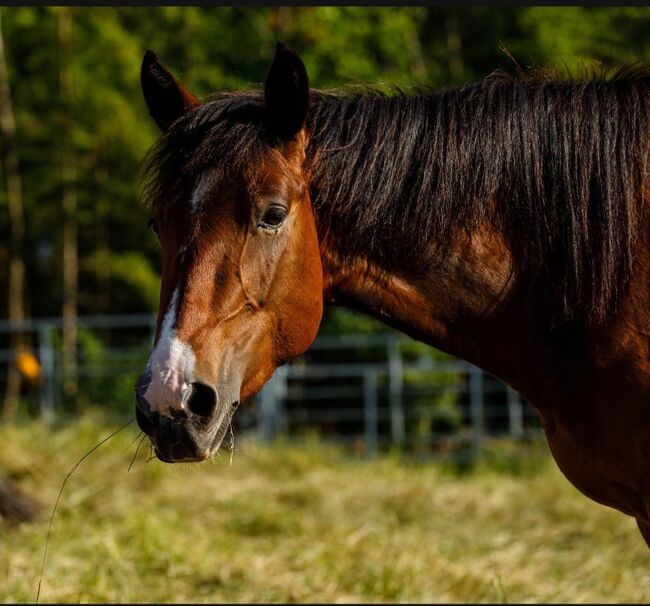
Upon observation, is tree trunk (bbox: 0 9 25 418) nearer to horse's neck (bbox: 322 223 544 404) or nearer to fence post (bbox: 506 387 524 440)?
fence post (bbox: 506 387 524 440)

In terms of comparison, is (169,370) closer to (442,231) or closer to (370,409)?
(442,231)

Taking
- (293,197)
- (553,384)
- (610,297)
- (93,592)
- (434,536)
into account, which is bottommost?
(434,536)

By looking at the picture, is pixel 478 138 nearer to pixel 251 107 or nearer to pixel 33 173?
pixel 251 107

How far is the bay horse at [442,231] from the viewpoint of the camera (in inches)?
91.1

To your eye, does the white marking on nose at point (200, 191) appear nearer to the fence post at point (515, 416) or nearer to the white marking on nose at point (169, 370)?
the white marking on nose at point (169, 370)

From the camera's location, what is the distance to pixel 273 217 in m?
2.33

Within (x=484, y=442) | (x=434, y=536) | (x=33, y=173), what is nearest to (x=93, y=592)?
(x=434, y=536)

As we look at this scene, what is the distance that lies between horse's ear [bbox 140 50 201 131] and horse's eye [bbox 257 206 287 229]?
427 millimetres

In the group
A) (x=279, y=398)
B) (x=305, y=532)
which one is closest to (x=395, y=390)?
(x=279, y=398)

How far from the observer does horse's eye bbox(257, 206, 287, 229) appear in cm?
232

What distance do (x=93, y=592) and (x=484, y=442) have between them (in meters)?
6.19

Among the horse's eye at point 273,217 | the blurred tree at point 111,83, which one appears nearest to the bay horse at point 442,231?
the horse's eye at point 273,217

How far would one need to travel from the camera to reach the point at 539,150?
246 centimetres

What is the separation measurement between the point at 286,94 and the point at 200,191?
0.33 metres
